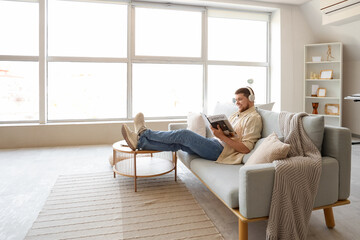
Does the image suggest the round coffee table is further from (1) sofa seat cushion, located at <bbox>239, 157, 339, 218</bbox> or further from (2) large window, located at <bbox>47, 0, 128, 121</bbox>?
(2) large window, located at <bbox>47, 0, 128, 121</bbox>

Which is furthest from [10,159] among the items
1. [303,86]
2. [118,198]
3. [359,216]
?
[303,86]

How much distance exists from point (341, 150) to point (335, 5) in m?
3.73

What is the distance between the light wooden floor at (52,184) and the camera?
1.89 metres

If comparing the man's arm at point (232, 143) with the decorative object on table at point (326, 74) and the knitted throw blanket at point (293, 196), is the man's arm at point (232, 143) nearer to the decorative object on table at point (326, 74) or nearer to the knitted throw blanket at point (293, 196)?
the knitted throw blanket at point (293, 196)

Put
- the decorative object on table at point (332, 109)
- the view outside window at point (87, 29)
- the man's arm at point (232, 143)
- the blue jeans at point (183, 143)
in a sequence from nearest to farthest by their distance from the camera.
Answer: the man's arm at point (232, 143), the blue jeans at point (183, 143), the view outside window at point (87, 29), the decorative object on table at point (332, 109)

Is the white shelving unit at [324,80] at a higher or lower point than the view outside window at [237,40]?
lower

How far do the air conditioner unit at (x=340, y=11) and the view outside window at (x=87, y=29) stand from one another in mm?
3657

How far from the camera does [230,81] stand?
5.86m

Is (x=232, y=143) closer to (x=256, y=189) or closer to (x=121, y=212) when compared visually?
(x=256, y=189)

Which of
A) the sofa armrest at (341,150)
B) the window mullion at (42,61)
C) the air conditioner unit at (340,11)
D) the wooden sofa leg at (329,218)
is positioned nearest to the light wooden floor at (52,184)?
the wooden sofa leg at (329,218)

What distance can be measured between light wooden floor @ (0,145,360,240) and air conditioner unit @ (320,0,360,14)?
2329 mm

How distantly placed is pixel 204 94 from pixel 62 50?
2880 millimetres

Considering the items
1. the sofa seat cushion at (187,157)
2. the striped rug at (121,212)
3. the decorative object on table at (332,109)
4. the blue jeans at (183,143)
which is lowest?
the striped rug at (121,212)

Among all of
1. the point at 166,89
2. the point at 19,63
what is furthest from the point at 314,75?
the point at 19,63
